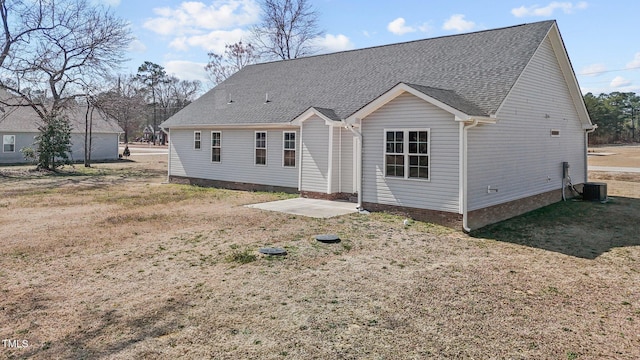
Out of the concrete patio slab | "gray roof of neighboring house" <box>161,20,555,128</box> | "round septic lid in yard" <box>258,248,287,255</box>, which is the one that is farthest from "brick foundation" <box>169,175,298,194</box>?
"round septic lid in yard" <box>258,248,287,255</box>

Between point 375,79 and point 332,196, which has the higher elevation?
point 375,79

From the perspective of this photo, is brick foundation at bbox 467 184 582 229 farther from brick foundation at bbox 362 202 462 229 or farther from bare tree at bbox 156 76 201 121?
bare tree at bbox 156 76 201 121

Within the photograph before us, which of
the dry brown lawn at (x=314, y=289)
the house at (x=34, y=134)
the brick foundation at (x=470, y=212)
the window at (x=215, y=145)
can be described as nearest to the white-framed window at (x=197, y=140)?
the window at (x=215, y=145)

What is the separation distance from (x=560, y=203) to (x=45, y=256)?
1492 centimetres

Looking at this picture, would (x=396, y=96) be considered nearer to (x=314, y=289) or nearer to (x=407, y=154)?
(x=407, y=154)

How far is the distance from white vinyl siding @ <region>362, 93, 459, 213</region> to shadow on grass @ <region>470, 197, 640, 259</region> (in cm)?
129

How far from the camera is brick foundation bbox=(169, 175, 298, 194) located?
50.4 feet

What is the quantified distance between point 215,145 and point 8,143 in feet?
69.9

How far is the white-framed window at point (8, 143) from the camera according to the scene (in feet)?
93.6

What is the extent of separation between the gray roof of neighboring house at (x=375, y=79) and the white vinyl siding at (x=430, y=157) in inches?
22.4

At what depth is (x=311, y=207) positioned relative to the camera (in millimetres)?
12117

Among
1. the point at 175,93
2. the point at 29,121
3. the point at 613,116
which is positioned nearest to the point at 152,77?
the point at 175,93

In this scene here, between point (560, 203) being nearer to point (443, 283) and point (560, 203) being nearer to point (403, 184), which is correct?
point (403, 184)

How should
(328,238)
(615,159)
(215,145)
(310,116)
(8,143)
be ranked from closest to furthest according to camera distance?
1. (328,238)
2. (310,116)
3. (215,145)
4. (8,143)
5. (615,159)
